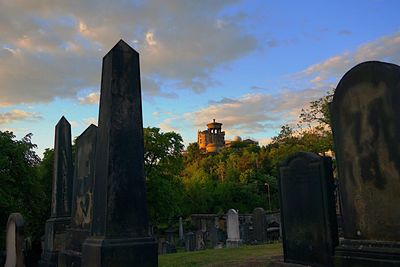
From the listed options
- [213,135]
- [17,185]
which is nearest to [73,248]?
[17,185]

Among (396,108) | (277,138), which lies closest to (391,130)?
(396,108)

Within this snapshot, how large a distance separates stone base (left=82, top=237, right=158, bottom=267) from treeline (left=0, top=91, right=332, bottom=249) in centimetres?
353

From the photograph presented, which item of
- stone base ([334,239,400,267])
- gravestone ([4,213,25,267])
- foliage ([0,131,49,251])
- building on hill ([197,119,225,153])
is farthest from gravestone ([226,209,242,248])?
building on hill ([197,119,225,153])

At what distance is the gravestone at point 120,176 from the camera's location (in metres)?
5.55

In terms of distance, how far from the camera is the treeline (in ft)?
59.1

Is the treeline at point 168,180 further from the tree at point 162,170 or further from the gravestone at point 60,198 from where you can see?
the gravestone at point 60,198

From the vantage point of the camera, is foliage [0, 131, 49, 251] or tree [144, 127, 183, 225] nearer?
foliage [0, 131, 49, 251]

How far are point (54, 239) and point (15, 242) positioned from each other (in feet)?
11.8

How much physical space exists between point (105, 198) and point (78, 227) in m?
3.26

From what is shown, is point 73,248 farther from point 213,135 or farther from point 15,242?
point 213,135

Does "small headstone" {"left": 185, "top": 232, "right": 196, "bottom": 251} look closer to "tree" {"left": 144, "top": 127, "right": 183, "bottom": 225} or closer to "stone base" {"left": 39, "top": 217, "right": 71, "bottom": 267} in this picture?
"tree" {"left": 144, "top": 127, "right": 183, "bottom": 225}

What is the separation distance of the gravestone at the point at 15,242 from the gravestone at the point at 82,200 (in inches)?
50.2

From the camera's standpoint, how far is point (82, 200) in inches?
332

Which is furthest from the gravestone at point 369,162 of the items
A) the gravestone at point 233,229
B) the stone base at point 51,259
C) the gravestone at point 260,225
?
the gravestone at point 260,225
